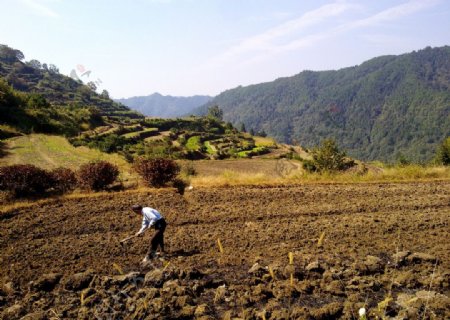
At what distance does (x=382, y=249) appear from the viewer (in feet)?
31.0

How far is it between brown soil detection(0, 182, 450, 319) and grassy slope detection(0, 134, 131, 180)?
7340mm

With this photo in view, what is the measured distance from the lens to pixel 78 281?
26.0 ft

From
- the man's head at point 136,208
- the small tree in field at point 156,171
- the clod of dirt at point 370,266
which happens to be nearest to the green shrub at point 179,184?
the small tree in field at point 156,171

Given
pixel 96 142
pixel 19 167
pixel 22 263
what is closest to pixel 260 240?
pixel 22 263

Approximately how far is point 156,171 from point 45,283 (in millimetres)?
6802

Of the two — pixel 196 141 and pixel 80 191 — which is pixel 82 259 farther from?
pixel 196 141

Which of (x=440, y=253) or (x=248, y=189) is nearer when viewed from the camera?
(x=440, y=253)

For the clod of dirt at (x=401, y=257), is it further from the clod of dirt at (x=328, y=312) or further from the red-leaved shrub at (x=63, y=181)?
the red-leaved shrub at (x=63, y=181)

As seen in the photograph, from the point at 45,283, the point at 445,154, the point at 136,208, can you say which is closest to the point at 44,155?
the point at 136,208

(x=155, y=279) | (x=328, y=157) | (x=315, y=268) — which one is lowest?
(x=315, y=268)

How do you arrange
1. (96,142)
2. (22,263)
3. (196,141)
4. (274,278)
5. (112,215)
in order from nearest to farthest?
(274,278)
(22,263)
(112,215)
(96,142)
(196,141)

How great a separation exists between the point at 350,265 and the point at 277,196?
5.29 metres

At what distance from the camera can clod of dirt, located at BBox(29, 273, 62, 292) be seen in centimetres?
786

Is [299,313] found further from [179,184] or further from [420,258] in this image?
[179,184]
